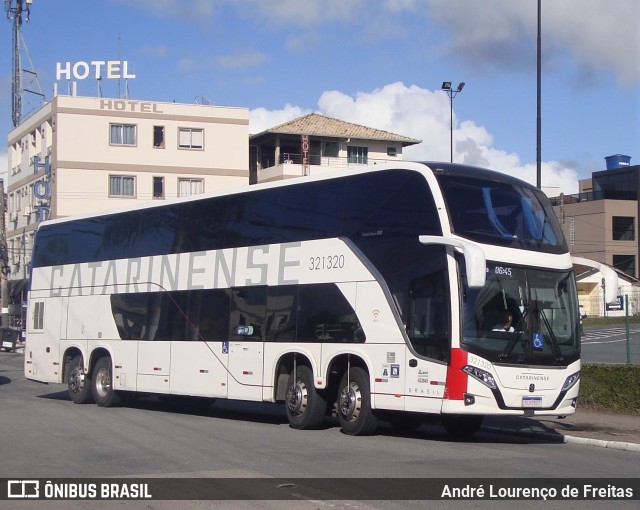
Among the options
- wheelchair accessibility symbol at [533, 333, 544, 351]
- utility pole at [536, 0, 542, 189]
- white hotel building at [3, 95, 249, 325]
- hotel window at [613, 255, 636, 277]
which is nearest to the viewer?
wheelchair accessibility symbol at [533, 333, 544, 351]

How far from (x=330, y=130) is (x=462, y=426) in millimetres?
54098

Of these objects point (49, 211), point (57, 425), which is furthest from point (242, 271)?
point (49, 211)

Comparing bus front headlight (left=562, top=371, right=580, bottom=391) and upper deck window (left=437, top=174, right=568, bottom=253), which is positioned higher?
upper deck window (left=437, top=174, right=568, bottom=253)

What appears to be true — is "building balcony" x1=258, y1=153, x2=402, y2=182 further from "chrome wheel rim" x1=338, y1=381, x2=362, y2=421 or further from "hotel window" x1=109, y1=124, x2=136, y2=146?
"chrome wheel rim" x1=338, y1=381, x2=362, y2=421

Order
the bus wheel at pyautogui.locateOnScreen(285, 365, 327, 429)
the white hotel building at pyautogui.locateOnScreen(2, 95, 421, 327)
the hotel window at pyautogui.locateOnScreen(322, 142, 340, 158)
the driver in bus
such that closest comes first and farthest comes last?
the driver in bus → the bus wheel at pyautogui.locateOnScreen(285, 365, 327, 429) → the white hotel building at pyautogui.locateOnScreen(2, 95, 421, 327) → the hotel window at pyautogui.locateOnScreen(322, 142, 340, 158)

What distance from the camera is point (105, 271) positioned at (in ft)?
72.8

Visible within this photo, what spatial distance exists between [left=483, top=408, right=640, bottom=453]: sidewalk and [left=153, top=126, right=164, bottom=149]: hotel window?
47322 mm

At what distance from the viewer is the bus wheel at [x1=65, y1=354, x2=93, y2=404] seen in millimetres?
22719

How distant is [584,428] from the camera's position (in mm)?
16766

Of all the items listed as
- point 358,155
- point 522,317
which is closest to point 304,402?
point 522,317

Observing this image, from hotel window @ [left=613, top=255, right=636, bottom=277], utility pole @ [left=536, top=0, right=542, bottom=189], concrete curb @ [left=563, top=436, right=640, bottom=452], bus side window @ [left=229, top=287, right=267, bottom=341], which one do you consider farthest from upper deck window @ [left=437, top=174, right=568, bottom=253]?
hotel window @ [left=613, top=255, right=636, bottom=277]

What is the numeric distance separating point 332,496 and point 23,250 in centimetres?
6176

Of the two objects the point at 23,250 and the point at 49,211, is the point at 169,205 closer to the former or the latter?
the point at 49,211

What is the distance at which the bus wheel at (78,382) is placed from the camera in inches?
894
